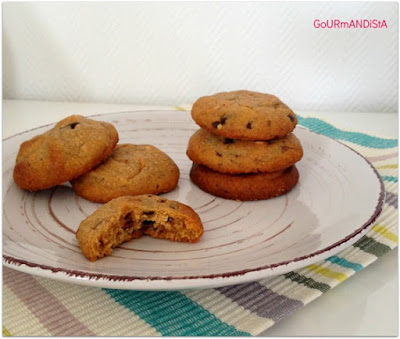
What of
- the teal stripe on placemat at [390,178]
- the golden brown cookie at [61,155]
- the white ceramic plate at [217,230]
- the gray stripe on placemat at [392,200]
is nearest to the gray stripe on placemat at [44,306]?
the white ceramic plate at [217,230]

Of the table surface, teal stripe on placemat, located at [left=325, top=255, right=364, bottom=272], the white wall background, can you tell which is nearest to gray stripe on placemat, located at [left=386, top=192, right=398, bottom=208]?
the table surface

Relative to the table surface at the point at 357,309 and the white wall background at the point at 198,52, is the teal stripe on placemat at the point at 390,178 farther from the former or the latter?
the white wall background at the point at 198,52

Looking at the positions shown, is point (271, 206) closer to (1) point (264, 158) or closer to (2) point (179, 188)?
(1) point (264, 158)

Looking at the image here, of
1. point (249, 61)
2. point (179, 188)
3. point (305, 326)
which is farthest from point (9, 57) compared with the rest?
point (305, 326)

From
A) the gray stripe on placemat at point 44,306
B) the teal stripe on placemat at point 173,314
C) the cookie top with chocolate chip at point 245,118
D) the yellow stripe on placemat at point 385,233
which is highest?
the cookie top with chocolate chip at point 245,118

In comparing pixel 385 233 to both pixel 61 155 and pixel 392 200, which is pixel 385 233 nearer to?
pixel 392 200

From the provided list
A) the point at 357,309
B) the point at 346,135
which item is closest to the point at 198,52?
the point at 346,135
